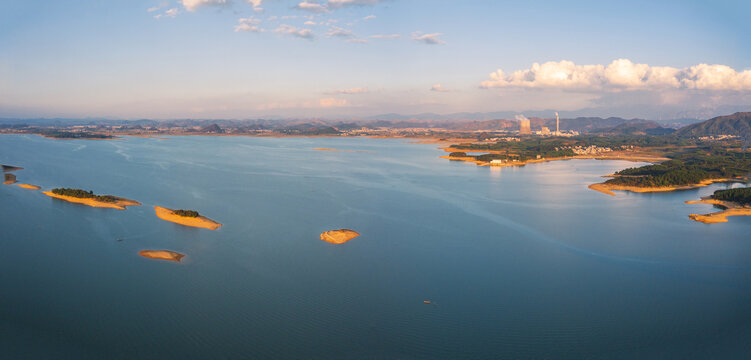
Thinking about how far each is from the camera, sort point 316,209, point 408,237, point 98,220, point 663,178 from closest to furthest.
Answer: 1. point 408,237
2. point 98,220
3. point 316,209
4. point 663,178

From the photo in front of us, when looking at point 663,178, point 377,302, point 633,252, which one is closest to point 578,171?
point 663,178

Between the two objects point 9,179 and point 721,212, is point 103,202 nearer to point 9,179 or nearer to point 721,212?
point 9,179

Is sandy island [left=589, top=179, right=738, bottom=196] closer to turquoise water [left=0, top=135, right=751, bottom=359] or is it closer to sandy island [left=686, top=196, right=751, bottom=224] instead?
sandy island [left=686, top=196, right=751, bottom=224]

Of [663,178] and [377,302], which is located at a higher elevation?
[663,178]

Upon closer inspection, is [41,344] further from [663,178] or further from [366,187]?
[663,178]

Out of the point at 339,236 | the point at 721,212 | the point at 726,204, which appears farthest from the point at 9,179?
the point at 726,204
